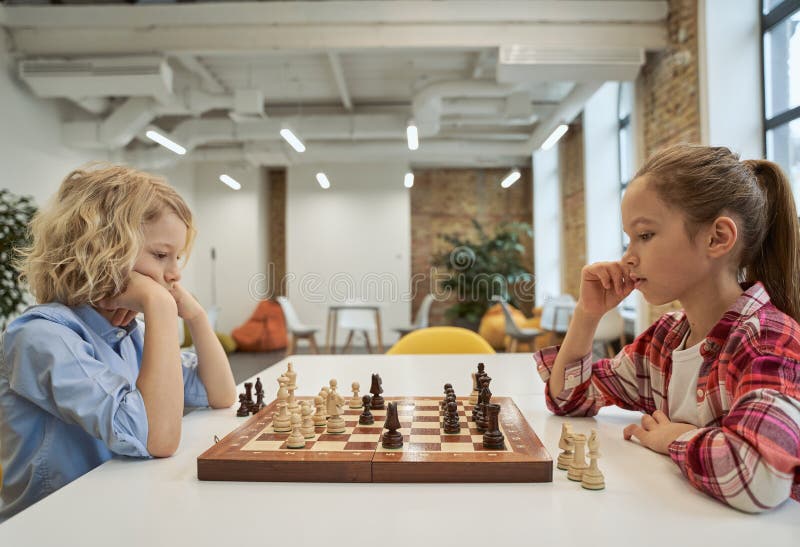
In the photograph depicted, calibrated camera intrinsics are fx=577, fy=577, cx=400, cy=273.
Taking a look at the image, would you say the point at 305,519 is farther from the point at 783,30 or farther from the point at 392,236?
the point at 392,236

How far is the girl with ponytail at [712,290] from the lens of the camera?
0.87m

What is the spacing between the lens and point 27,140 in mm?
6102

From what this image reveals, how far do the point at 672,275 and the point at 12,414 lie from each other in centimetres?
126

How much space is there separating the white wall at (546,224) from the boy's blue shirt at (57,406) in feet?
28.9

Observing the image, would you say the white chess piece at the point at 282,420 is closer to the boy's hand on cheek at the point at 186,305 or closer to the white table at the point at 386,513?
the white table at the point at 386,513

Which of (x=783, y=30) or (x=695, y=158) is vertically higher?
(x=783, y=30)

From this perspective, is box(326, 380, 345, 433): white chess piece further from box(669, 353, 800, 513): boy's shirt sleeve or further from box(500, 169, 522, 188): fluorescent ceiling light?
box(500, 169, 522, 188): fluorescent ceiling light

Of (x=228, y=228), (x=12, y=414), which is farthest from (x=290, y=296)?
(x=12, y=414)

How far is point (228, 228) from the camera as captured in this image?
32.1 ft

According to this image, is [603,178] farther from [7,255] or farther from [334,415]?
[334,415]

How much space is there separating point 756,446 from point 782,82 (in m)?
4.72

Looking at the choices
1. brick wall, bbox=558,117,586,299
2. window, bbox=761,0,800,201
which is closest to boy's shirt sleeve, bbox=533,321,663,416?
window, bbox=761,0,800,201

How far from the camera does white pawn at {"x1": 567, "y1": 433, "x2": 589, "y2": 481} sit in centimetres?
91

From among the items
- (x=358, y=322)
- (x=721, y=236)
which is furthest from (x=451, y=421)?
(x=358, y=322)
